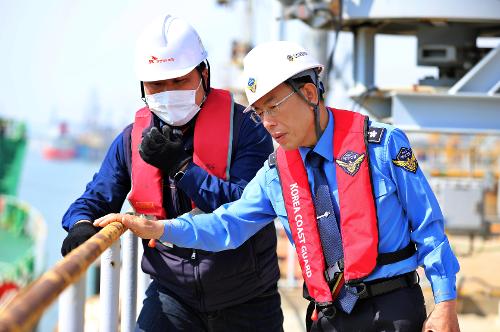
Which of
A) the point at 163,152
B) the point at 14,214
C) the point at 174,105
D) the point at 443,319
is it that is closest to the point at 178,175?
the point at 163,152

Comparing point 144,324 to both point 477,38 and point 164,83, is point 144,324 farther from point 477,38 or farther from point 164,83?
point 477,38

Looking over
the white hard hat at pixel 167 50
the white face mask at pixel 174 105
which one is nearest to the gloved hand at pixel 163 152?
the white face mask at pixel 174 105

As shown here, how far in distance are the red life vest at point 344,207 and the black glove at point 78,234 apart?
0.73 meters

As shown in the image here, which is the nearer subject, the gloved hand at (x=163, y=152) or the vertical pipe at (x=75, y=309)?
the vertical pipe at (x=75, y=309)

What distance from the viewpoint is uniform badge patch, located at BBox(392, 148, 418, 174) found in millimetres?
2580

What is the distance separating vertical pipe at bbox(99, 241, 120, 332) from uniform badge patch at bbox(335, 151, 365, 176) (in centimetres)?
89

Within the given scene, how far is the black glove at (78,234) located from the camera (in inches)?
118

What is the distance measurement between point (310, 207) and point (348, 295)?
0.30 meters

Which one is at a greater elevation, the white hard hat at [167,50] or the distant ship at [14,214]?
the white hard hat at [167,50]

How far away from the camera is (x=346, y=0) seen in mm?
7465

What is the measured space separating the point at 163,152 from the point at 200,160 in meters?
0.20

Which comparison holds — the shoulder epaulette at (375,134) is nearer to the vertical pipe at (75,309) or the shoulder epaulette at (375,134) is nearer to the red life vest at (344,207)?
the red life vest at (344,207)

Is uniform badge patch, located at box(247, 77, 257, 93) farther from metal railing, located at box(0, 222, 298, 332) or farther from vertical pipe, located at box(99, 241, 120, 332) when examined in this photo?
vertical pipe, located at box(99, 241, 120, 332)

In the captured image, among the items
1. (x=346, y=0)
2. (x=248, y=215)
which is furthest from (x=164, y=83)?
(x=346, y=0)
